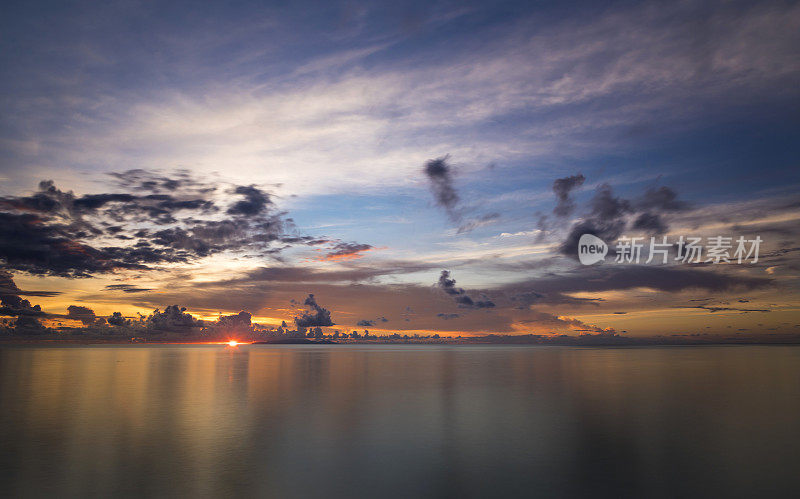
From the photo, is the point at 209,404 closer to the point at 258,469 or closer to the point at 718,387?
the point at 258,469

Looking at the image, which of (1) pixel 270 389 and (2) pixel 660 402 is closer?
(2) pixel 660 402

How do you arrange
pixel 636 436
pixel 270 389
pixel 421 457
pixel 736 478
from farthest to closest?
pixel 270 389 < pixel 636 436 < pixel 421 457 < pixel 736 478

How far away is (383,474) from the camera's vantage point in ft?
73.6

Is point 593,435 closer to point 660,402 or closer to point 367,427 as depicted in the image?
point 367,427

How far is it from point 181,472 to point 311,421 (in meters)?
14.1

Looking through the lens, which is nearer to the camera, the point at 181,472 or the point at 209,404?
the point at 181,472

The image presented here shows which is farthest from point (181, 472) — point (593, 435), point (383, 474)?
point (593, 435)

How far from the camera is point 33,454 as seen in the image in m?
26.0

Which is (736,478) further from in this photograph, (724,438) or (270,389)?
(270,389)

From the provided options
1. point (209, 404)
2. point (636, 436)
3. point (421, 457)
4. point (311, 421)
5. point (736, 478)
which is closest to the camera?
point (736, 478)

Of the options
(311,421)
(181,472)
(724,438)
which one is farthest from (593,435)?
(181,472)

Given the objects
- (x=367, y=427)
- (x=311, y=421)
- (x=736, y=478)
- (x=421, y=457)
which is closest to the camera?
(x=736, y=478)

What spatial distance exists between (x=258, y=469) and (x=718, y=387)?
201 ft

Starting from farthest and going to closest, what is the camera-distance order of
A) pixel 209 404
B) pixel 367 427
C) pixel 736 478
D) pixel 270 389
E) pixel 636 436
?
pixel 270 389 < pixel 209 404 < pixel 367 427 < pixel 636 436 < pixel 736 478
